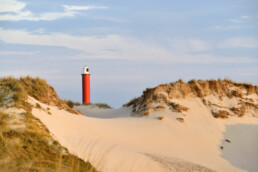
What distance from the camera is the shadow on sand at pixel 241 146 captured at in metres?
12.2

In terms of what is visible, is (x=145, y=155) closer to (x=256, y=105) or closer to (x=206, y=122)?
(x=206, y=122)

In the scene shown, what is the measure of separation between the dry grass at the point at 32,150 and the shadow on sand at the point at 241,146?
22.8ft

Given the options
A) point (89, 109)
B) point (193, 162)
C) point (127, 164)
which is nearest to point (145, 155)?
point (127, 164)

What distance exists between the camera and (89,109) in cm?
2334

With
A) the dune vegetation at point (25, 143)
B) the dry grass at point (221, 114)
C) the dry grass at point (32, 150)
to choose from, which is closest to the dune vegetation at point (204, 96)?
the dry grass at point (221, 114)

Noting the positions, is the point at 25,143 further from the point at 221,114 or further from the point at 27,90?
the point at 221,114

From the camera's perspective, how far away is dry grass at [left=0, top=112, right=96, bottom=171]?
730 centimetres

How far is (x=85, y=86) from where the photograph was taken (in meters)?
27.3

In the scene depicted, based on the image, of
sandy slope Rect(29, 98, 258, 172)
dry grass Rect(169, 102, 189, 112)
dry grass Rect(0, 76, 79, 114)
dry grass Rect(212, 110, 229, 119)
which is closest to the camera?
sandy slope Rect(29, 98, 258, 172)

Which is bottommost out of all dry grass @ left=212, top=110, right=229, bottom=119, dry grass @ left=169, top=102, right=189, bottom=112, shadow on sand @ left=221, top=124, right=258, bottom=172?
shadow on sand @ left=221, top=124, right=258, bottom=172

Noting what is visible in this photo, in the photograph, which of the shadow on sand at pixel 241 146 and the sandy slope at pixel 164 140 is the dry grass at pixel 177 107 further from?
the shadow on sand at pixel 241 146

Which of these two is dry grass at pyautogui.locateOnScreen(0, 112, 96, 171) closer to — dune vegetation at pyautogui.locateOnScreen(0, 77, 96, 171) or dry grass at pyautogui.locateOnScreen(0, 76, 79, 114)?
dune vegetation at pyautogui.locateOnScreen(0, 77, 96, 171)

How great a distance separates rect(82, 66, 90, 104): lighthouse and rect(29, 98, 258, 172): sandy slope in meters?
13.2

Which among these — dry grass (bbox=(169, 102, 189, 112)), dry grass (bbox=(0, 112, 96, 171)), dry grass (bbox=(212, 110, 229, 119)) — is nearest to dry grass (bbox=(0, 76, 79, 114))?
dry grass (bbox=(0, 112, 96, 171))
